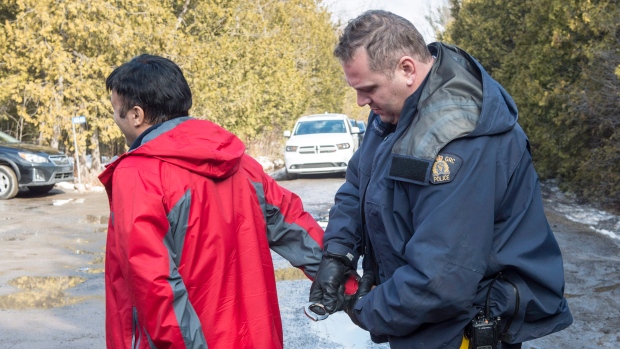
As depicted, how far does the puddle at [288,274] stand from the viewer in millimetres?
7622

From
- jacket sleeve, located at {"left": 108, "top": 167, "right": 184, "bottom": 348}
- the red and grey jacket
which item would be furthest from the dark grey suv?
jacket sleeve, located at {"left": 108, "top": 167, "right": 184, "bottom": 348}

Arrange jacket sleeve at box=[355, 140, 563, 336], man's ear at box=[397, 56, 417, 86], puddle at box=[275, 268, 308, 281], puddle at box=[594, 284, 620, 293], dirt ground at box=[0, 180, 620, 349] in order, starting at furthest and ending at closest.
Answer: puddle at box=[275, 268, 308, 281], puddle at box=[594, 284, 620, 293], dirt ground at box=[0, 180, 620, 349], man's ear at box=[397, 56, 417, 86], jacket sleeve at box=[355, 140, 563, 336]

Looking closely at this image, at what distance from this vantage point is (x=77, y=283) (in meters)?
7.48

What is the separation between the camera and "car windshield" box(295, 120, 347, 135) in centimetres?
2023

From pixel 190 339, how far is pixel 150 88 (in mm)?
965

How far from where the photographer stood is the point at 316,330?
586 cm

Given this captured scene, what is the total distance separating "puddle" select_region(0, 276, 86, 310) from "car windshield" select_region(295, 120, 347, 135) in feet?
42.3

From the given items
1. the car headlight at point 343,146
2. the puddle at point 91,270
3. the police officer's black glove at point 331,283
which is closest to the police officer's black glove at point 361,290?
the police officer's black glove at point 331,283

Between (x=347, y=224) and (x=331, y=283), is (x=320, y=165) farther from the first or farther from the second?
(x=331, y=283)

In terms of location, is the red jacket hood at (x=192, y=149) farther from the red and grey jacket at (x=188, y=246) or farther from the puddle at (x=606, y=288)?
the puddle at (x=606, y=288)

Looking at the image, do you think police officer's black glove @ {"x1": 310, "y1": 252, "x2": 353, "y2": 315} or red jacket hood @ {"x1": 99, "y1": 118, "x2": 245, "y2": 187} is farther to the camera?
red jacket hood @ {"x1": 99, "y1": 118, "x2": 245, "y2": 187}

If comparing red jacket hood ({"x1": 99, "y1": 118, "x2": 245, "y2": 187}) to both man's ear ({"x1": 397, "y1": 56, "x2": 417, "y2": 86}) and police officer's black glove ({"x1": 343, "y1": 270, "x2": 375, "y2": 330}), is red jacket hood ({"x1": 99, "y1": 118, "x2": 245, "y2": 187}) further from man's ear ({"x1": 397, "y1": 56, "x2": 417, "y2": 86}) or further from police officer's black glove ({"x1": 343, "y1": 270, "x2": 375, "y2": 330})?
man's ear ({"x1": 397, "y1": 56, "x2": 417, "y2": 86})

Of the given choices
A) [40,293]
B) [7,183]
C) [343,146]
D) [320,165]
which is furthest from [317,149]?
[40,293]

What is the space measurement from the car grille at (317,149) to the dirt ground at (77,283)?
7239mm
